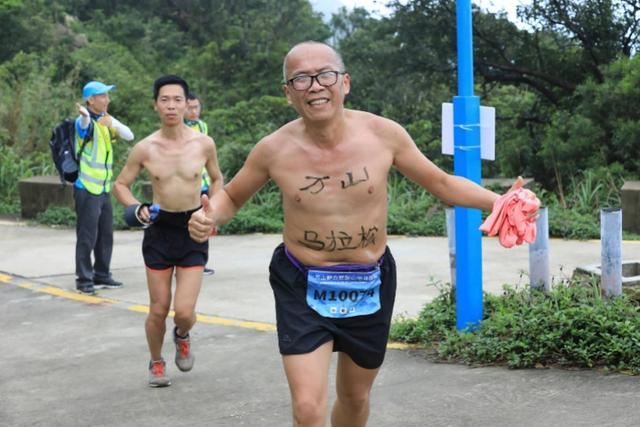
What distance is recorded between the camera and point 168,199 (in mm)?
7051

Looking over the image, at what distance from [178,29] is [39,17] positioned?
5.50 meters

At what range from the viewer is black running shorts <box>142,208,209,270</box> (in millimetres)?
6727

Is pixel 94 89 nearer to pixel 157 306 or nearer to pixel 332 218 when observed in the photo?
pixel 157 306

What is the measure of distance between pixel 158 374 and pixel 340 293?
2583 millimetres

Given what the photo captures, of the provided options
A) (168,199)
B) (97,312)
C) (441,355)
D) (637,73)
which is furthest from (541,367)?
(637,73)

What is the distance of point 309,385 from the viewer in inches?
166

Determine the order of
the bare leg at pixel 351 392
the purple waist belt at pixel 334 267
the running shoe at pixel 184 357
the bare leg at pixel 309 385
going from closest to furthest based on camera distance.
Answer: the bare leg at pixel 309 385 → the purple waist belt at pixel 334 267 → the bare leg at pixel 351 392 → the running shoe at pixel 184 357

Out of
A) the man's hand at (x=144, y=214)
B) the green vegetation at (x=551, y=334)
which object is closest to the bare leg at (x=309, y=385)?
the man's hand at (x=144, y=214)

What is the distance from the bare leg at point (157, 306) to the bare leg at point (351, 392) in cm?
223

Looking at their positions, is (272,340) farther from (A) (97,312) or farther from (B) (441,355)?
(A) (97,312)

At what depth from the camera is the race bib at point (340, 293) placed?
14.5ft

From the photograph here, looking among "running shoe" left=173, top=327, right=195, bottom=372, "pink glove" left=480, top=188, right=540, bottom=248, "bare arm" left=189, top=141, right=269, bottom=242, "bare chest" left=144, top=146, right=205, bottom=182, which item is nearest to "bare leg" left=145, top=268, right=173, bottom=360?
"running shoe" left=173, top=327, right=195, bottom=372

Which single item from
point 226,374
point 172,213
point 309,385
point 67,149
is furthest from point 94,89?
point 309,385

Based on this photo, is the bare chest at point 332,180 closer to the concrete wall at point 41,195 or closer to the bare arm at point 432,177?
the bare arm at point 432,177
